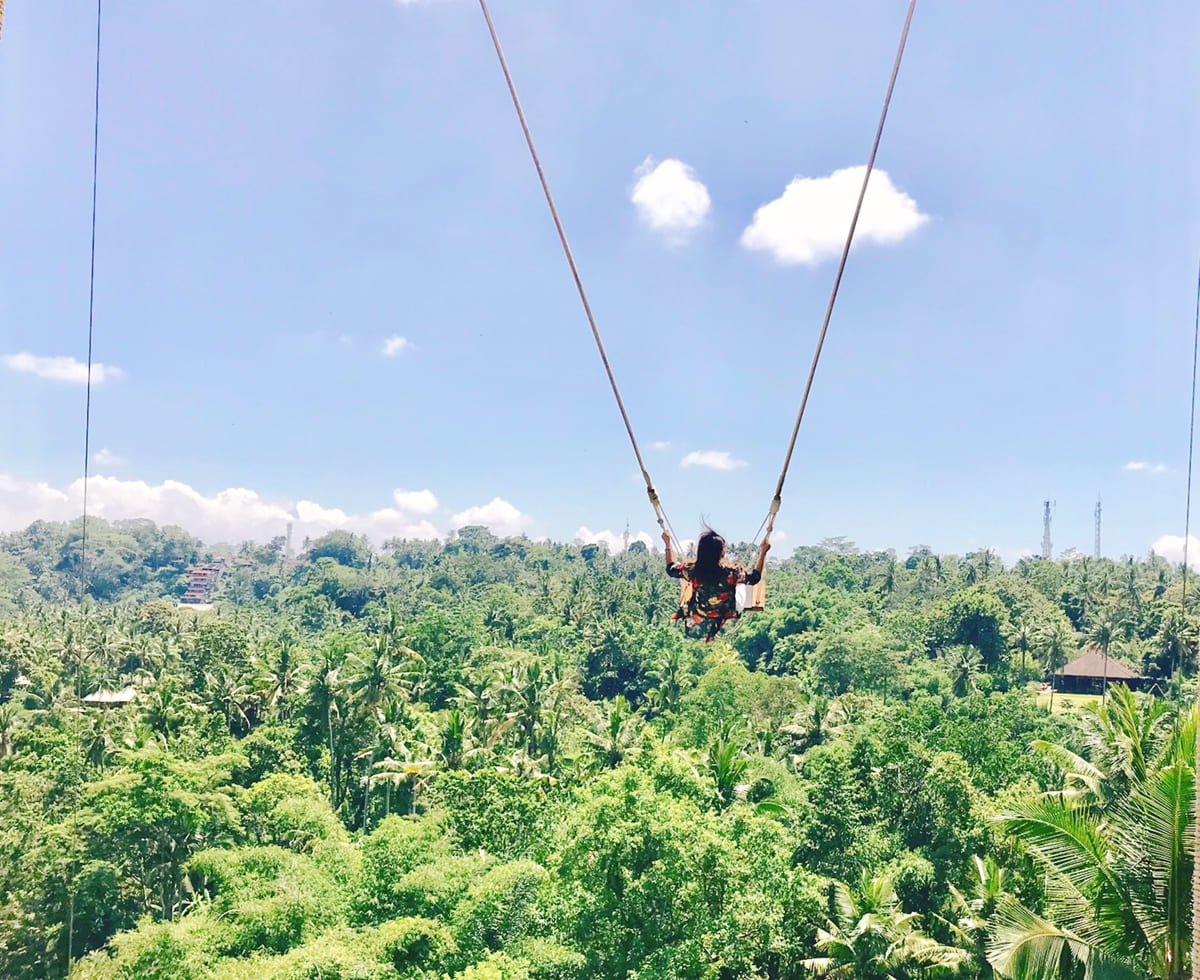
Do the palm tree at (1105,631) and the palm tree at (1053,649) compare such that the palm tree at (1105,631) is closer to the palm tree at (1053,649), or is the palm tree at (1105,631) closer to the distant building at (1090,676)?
the distant building at (1090,676)

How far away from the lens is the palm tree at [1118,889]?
7.16 m

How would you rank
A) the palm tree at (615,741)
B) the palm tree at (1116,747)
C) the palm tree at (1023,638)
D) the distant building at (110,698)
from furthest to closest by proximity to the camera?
the palm tree at (1023,638)
the distant building at (110,698)
the palm tree at (615,741)
the palm tree at (1116,747)

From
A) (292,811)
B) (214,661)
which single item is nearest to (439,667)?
(214,661)

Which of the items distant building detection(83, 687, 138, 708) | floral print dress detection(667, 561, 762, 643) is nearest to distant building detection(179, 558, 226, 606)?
distant building detection(83, 687, 138, 708)

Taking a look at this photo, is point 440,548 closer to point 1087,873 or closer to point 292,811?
point 292,811

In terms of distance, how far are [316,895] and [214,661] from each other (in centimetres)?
2144

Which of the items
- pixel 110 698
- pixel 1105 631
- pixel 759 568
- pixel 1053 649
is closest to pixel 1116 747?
pixel 759 568

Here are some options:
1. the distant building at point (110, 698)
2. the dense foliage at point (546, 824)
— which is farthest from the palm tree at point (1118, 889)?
the distant building at point (110, 698)

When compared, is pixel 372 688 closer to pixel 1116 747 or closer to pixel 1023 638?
pixel 1116 747

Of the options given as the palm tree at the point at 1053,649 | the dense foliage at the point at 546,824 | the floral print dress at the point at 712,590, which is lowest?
the dense foliage at the point at 546,824

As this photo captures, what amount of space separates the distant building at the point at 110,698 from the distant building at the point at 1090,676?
47.8 meters

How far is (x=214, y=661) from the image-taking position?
34.5 metres

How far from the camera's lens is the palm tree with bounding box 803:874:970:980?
1524 cm

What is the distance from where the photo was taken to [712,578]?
7.19 meters
